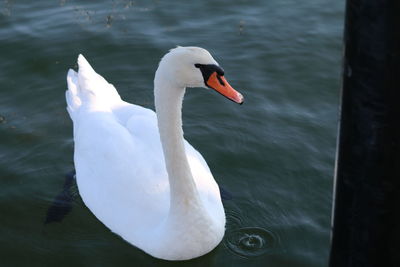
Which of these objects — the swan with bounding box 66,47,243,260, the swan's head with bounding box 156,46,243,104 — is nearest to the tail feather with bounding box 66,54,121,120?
the swan with bounding box 66,47,243,260

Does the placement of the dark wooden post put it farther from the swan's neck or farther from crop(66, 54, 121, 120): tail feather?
crop(66, 54, 121, 120): tail feather

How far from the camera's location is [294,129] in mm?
8023

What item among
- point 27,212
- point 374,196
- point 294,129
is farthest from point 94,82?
point 374,196

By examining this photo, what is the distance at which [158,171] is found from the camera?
638cm

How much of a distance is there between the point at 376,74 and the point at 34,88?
6720mm

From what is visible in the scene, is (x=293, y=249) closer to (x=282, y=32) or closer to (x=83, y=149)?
(x=83, y=149)

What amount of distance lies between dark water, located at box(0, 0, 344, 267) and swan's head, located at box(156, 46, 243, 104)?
1712 mm

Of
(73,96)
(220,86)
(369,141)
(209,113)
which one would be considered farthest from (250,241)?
(369,141)

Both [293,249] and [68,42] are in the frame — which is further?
[68,42]

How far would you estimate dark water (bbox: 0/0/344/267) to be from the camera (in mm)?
6492

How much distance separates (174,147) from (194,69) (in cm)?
75

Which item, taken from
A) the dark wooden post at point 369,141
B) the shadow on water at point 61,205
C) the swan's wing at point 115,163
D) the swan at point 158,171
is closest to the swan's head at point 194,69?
the swan at point 158,171

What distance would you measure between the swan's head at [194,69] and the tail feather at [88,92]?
220 centimetres

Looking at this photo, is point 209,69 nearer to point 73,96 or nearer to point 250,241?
point 250,241
